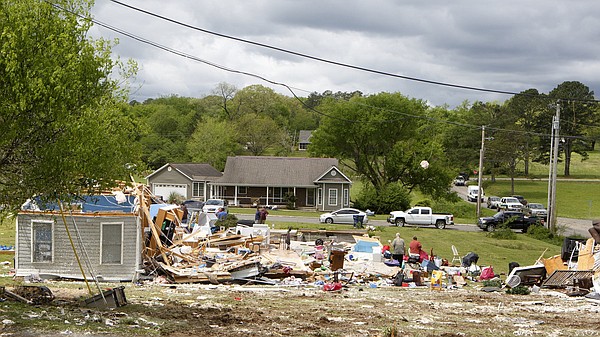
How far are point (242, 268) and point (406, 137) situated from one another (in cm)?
5112

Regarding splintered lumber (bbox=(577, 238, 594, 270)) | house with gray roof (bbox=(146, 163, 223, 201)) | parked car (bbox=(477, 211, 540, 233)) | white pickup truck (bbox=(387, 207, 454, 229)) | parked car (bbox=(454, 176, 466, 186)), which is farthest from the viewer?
parked car (bbox=(454, 176, 466, 186))

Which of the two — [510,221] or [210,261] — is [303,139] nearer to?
[510,221]

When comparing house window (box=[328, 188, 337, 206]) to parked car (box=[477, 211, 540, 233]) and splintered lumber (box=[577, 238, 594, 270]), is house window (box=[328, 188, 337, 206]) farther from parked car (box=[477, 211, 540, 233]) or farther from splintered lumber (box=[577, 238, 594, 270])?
splintered lumber (box=[577, 238, 594, 270])

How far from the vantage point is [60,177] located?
13.8 m

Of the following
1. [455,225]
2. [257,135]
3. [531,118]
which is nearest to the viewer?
[455,225]

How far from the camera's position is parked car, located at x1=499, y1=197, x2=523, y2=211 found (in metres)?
65.1

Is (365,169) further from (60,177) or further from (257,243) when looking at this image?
(60,177)

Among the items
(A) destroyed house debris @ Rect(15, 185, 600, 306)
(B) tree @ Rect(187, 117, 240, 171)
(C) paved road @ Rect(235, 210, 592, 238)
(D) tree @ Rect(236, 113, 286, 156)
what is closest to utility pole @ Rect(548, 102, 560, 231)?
(C) paved road @ Rect(235, 210, 592, 238)

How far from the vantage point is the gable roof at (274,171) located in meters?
64.9

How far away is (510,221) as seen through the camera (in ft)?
153

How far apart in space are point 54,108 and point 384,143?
61002 millimetres

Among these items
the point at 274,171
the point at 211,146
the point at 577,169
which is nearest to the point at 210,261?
the point at 274,171

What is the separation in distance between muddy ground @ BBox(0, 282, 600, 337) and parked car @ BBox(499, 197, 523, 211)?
44.1 metres

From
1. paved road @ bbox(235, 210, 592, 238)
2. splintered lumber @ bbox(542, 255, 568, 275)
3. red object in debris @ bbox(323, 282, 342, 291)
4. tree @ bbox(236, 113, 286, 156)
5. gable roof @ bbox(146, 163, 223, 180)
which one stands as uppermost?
tree @ bbox(236, 113, 286, 156)
